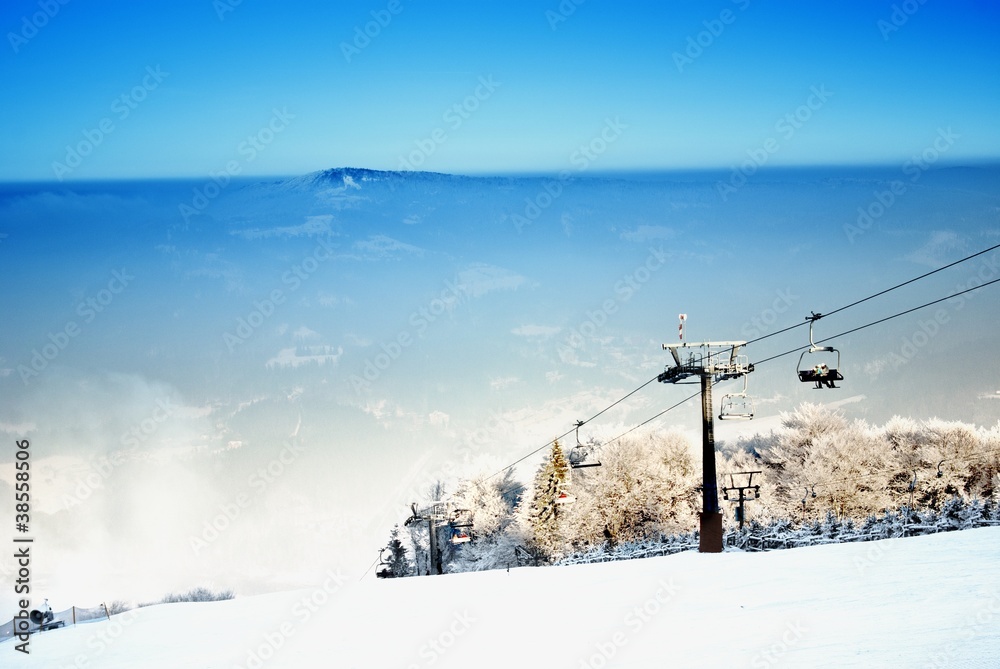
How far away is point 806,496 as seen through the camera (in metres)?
67.2

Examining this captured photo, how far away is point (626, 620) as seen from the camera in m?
19.2

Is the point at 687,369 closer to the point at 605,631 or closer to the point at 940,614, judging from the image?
the point at 605,631

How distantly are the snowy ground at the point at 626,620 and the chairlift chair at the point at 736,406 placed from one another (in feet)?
30.0

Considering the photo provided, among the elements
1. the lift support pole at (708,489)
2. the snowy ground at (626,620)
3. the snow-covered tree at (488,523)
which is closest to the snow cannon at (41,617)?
the snowy ground at (626,620)

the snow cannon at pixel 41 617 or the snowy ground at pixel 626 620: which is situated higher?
the snowy ground at pixel 626 620

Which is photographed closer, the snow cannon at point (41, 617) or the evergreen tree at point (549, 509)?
the snow cannon at point (41, 617)

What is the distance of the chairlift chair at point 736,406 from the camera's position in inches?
1454

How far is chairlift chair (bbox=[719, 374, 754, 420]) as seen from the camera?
3694cm

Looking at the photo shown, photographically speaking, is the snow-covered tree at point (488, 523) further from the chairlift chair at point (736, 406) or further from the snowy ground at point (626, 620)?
the snowy ground at point (626, 620)

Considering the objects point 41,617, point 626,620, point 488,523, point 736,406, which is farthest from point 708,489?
point 488,523

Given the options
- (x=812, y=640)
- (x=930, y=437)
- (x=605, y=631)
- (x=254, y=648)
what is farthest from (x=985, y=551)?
(x=930, y=437)

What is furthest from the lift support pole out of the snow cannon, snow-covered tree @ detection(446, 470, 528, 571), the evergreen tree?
snow-covered tree @ detection(446, 470, 528, 571)

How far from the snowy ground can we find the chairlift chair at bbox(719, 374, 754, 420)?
913 centimetres

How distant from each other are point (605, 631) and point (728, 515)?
56.3 m
